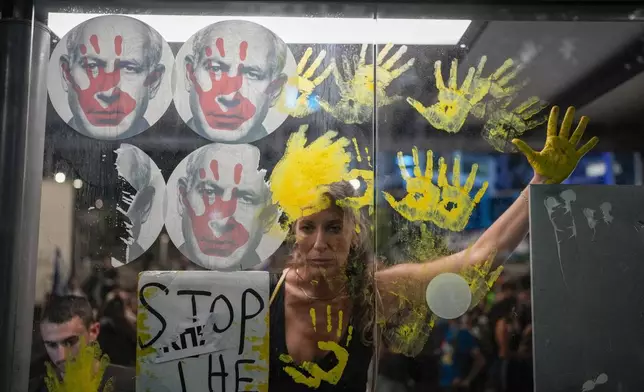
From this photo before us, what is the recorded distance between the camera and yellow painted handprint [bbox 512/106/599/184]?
9.91ft

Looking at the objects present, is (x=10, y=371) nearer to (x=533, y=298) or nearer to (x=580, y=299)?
(x=533, y=298)

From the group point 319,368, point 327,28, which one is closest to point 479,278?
point 319,368

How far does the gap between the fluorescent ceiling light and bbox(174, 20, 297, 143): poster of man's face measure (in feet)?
0.18

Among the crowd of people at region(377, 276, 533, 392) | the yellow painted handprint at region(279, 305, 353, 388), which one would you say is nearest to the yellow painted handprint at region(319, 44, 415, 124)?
the yellow painted handprint at region(279, 305, 353, 388)

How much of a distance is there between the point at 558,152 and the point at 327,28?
1345mm

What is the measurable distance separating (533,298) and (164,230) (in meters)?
1.88

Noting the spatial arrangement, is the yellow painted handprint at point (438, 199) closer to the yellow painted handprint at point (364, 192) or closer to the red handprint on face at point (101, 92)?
the yellow painted handprint at point (364, 192)

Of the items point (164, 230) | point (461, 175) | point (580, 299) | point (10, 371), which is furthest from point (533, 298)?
point (10, 371)

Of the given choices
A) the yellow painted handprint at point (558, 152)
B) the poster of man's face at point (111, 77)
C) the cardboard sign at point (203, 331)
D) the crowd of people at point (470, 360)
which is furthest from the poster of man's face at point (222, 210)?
the yellow painted handprint at point (558, 152)

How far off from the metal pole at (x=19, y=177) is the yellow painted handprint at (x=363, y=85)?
1.46m

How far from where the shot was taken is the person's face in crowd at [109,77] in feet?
9.92

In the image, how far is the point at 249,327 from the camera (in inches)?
116

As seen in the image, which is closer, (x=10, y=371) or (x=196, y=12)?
(x=10, y=371)

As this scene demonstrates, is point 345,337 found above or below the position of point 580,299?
below
